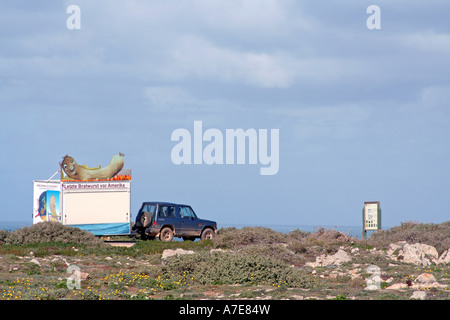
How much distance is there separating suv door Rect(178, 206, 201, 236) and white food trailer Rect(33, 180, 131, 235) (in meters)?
2.89

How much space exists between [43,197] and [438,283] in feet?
68.7

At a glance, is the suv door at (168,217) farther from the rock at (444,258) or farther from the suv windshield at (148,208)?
the rock at (444,258)

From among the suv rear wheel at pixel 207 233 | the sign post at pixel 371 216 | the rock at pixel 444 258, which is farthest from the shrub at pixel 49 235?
the sign post at pixel 371 216

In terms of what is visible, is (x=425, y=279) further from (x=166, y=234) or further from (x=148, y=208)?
(x=148, y=208)

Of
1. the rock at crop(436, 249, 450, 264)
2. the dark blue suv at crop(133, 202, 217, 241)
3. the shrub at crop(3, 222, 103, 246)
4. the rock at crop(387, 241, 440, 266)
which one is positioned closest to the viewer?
the rock at crop(387, 241, 440, 266)

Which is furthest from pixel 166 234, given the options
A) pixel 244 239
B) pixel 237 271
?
pixel 237 271

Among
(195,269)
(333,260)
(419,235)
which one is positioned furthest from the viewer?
(419,235)

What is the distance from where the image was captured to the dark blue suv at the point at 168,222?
95.4ft

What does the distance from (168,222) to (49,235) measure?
6347mm

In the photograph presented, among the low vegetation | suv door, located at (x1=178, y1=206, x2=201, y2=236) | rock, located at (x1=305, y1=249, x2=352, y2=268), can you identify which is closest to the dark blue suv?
suv door, located at (x1=178, y1=206, x2=201, y2=236)

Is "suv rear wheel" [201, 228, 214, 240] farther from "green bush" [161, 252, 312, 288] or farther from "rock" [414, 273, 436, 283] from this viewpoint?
"rock" [414, 273, 436, 283]

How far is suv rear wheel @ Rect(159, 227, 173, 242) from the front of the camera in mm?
29127

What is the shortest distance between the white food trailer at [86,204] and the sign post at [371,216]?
13.0 meters

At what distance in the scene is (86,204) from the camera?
96.4 feet
